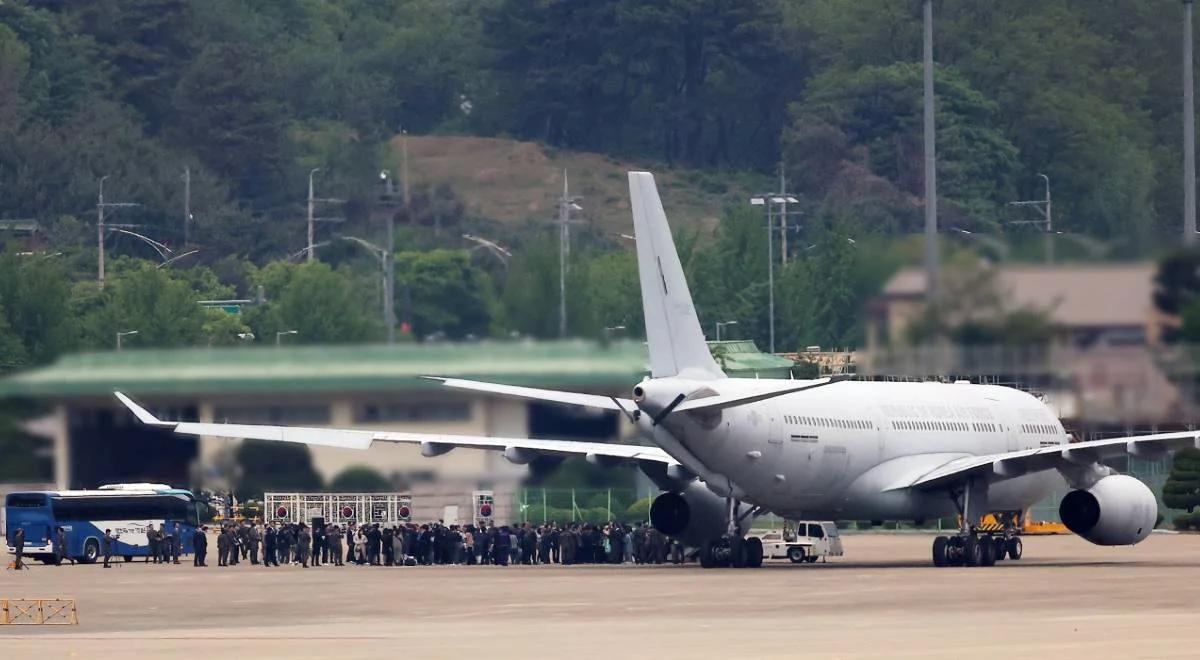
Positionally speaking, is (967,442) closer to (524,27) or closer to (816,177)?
(816,177)

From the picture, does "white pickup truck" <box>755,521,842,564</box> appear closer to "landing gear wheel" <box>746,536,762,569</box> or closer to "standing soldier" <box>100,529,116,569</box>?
"landing gear wheel" <box>746,536,762,569</box>

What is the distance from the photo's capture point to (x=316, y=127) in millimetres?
166750

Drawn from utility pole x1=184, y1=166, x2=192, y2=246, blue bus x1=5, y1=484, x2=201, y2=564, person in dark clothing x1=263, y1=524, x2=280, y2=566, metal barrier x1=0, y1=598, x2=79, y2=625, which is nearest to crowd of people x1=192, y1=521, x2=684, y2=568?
person in dark clothing x1=263, y1=524, x2=280, y2=566

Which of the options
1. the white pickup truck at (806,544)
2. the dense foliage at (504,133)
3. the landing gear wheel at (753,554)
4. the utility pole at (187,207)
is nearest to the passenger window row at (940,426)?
the landing gear wheel at (753,554)

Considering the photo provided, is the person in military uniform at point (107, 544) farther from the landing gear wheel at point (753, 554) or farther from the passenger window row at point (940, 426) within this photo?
the passenger window row at point (940, 426)

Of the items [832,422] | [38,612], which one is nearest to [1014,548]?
[832,422]

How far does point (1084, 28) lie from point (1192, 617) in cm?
11533

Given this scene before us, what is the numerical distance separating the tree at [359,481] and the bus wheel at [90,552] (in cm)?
707

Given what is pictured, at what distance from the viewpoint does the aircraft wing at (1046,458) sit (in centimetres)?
5303

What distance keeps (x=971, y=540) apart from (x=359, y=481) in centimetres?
1858

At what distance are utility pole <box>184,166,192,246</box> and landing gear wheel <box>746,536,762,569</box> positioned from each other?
9644 centimetres

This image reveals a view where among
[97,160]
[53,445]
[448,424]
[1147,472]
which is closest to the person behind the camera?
[448,424]

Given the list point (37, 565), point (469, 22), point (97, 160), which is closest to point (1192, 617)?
point (37, 565)

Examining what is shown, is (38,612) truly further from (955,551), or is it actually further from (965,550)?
(965,550)
